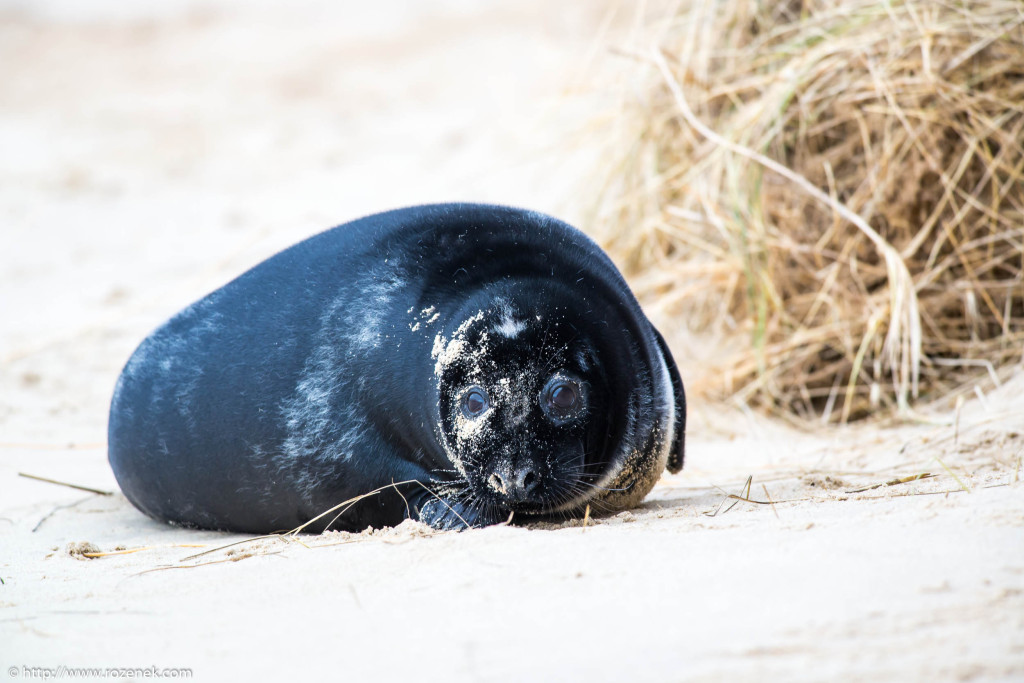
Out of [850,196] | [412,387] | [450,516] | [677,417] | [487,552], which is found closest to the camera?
[487,552]

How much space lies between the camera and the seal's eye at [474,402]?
2498 mm

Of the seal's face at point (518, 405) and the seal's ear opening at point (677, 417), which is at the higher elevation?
the seal's face at point (518, 405)

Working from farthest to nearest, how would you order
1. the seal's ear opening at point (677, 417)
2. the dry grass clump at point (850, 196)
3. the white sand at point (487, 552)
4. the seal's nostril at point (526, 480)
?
the dry grass clump at point (850, 196), the seal's ear opening at point (677, 417), the seal's nostril at point (526, 480), the white sand at point (487, 552)

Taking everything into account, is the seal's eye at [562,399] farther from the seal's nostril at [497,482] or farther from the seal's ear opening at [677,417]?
the seal's ear opening at [677,417]

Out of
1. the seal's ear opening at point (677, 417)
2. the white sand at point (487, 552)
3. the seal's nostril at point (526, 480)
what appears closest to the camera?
the white sand at point (487, 552)

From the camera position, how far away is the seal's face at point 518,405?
8.11ft

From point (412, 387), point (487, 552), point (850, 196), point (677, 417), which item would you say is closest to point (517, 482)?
point (487, 552)

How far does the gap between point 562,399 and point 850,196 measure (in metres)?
2.75

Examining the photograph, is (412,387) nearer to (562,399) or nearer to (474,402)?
(474,402)

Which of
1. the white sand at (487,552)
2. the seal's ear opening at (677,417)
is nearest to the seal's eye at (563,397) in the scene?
the white sand at (487,552)

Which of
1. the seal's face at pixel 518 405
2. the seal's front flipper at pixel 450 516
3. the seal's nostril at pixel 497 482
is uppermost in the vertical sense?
the seal's face at pixel 518 405

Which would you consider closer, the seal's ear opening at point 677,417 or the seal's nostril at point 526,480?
the seal's nostril at point 526,480

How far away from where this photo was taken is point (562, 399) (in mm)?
2500

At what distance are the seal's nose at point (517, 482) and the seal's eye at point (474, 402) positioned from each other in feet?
0.55
